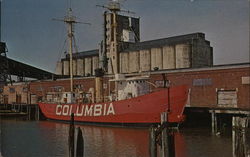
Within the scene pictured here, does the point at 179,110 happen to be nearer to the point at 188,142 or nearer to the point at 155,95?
the point at 155,95

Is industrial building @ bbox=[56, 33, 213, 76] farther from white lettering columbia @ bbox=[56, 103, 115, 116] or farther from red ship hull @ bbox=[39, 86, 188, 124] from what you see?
red ship hull @ bbox=[39, 86, 188, 124]

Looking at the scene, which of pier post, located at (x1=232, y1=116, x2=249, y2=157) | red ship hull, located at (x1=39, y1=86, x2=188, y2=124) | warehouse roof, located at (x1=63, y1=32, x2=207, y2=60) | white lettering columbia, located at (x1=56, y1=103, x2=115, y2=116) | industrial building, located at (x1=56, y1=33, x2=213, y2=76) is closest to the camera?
pier post, located at (x1=232, y1=116, x2=249, y2=157)

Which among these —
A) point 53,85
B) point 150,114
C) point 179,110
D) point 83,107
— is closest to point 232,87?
point 179,110

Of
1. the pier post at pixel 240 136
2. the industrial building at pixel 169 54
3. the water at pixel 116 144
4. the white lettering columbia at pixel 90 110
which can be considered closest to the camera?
the pier post at pixel 240 136

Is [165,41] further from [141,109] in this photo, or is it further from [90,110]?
[141,109]

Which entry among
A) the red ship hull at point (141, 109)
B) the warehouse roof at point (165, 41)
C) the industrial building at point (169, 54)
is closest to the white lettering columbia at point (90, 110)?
the red ship hull at point (141, 109)

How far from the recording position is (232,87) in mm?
23469

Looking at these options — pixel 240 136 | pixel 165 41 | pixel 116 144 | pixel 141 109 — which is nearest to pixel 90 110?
pixel 141 109

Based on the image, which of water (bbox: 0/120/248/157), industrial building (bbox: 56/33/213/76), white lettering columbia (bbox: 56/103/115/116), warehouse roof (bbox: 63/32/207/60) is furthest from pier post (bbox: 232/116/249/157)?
warehouse roof (bbox: 63/32/207/60)

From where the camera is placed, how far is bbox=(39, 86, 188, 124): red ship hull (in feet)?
70.9

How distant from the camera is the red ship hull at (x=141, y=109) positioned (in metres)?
21.6

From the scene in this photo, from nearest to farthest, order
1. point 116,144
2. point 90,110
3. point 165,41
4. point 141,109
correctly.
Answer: point 116,144 → point 141,109 → point 90,110 → point 165,41

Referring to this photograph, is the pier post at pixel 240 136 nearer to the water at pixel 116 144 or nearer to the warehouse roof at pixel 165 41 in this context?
the water at pixel 116 144

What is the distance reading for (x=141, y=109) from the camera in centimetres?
2242
